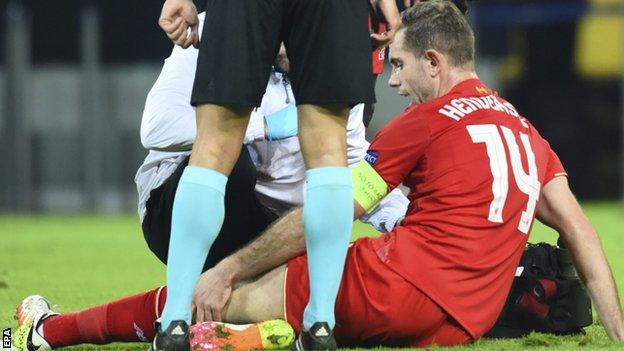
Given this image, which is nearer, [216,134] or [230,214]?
[216,134]

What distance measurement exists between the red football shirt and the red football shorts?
0.10ft

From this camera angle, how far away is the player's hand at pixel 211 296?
364 cm

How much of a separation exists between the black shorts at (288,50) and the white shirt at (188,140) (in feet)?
3.55

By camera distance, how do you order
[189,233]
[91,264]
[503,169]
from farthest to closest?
[91,264], [503,169], [189,233]

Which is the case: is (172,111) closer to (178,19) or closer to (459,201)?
(178,19)

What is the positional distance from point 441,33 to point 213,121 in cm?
79

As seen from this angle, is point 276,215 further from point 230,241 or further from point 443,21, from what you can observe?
point 443,21

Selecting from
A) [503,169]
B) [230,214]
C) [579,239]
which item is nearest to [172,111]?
[230,214]

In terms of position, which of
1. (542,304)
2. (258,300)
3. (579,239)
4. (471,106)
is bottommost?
(542,304)

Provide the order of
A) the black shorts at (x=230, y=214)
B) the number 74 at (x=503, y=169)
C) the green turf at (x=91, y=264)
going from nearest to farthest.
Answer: the number 74 at (x=503, y=169) < the green turf at (x=91, y=264) < the black shorts at (x=230, y=214)

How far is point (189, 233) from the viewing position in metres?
3.26

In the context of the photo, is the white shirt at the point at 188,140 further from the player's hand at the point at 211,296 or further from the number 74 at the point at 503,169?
the number 74 at the point at 503,169

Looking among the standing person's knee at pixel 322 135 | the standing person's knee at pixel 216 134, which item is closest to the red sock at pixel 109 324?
the standing person's knee at pixel 216 134

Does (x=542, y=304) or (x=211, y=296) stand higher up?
(x=211, y=296)
